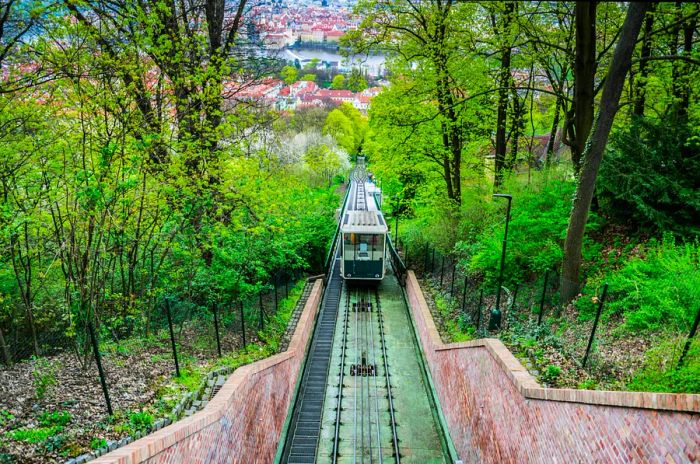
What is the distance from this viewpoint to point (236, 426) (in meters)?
7.68

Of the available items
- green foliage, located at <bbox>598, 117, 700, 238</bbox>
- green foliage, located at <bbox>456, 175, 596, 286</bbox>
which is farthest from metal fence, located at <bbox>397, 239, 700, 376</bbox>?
green foliage, located at <bbox>598, 117, 700, 238</bbox>

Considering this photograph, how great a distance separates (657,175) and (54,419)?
1211cm

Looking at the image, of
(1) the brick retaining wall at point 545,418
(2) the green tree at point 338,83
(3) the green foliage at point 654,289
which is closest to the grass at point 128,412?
(1) the brick retaining wall at point 545,418

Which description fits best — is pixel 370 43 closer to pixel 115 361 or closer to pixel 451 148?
pixel 451 148

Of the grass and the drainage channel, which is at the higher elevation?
the grass

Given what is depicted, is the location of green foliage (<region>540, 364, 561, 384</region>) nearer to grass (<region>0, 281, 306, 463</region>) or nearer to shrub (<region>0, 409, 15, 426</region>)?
grass (<region>0, 281, 306, 463</region>)

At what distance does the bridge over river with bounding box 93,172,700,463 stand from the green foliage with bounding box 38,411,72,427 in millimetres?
1494

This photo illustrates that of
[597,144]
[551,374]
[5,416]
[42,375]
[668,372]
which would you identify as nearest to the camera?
[668,372]

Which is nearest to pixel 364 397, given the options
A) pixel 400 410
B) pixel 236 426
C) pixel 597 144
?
pixel 400 410

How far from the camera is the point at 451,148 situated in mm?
18156

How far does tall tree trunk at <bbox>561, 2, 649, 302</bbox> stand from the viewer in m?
7.52

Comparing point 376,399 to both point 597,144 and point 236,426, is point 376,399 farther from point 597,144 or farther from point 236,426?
point 597,144

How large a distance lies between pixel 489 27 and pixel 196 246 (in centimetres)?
1313

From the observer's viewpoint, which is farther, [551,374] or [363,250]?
[363,250]
